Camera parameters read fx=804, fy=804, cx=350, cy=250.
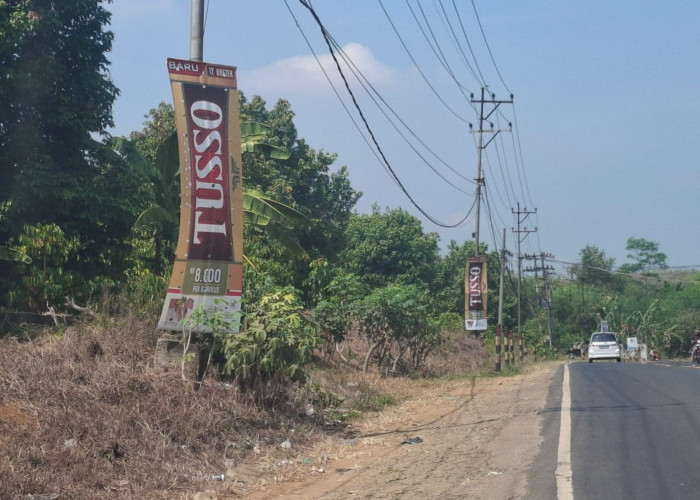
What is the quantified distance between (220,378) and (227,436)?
5.75 ft

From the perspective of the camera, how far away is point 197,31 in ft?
39.8

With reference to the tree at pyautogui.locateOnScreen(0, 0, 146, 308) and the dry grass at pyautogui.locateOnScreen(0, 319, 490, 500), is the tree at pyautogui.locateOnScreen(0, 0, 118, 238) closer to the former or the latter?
the tree at pyautogui.locateOnScreen(0, 0, 146, 308)

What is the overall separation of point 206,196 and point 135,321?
2264mm

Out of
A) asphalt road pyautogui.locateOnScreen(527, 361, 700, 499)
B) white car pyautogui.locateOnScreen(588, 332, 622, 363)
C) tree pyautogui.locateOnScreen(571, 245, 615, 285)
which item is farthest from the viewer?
tree pyautogui.locateOnScreen(571, 245, 615, 285)

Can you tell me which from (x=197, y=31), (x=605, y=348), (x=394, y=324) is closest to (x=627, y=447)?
(x=197, y=31)

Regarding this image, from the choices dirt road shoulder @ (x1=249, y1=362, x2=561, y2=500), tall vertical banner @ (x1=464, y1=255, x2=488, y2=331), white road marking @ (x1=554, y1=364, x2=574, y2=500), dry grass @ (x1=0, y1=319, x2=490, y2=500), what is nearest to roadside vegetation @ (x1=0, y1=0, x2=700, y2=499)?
dry grass @ (x1=0, y1=319, x2=490, y2=500)

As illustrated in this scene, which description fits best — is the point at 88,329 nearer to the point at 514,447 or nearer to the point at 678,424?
the point at 514,447

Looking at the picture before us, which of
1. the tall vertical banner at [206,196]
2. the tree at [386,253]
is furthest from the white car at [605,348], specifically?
the tall vertical banner at [206,196]

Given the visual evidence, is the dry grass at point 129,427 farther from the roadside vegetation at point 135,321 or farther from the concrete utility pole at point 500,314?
the concrete utility pole at point 500,314

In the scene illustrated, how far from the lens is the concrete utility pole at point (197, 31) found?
1207cm

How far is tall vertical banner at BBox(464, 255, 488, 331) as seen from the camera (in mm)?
33969

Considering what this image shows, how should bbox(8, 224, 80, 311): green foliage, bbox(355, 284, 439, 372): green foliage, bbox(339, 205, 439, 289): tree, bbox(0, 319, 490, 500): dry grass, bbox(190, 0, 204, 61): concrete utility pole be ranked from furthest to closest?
bbox(339, 205, 439, 289): tree, bbox(355, 284, 439, 372): green foliage, bbox(8, 224, 80, 311): green foliage, bbox(190, 0, 204, 61): concrete utility pole, bbox(0, 319, 490, 500): dry grass

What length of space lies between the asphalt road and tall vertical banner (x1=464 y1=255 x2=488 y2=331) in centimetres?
1821

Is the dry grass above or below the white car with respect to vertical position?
below
